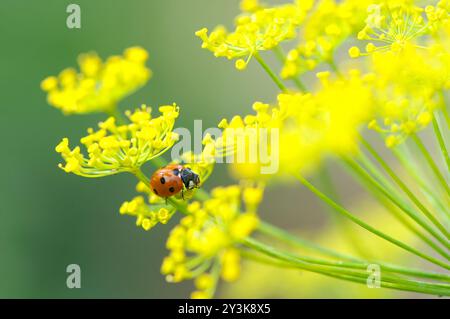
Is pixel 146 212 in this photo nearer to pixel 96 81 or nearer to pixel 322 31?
pixel 96 81

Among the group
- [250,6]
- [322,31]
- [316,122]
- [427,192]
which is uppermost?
[250,6]

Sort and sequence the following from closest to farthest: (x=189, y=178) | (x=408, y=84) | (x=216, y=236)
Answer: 1. (x=216, y=236)
2. (x=408, y=84)
3. (x=189, y=178)

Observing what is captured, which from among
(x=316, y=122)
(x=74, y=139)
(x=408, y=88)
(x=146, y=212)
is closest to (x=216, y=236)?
(x=316, y=122)

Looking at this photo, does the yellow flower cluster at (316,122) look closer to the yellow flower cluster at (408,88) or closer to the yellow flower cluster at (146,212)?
the yellow flower cluster at (408,88)

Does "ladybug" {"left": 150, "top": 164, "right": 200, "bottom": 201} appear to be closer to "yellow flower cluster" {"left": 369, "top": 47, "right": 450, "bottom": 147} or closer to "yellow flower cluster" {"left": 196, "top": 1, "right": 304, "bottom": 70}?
"yellow flower cluster" {"left": 196, "top": 1, "right": 304, "bottom": 70}

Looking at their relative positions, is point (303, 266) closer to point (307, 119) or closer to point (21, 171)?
point (307, 119)

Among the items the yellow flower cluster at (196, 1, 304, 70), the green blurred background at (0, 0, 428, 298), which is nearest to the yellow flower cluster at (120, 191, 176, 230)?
the yellow flower cluster at (196, 1, 304, 70)

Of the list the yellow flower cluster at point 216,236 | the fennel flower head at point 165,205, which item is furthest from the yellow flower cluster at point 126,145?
the yellow flower cluster at point 216,236
